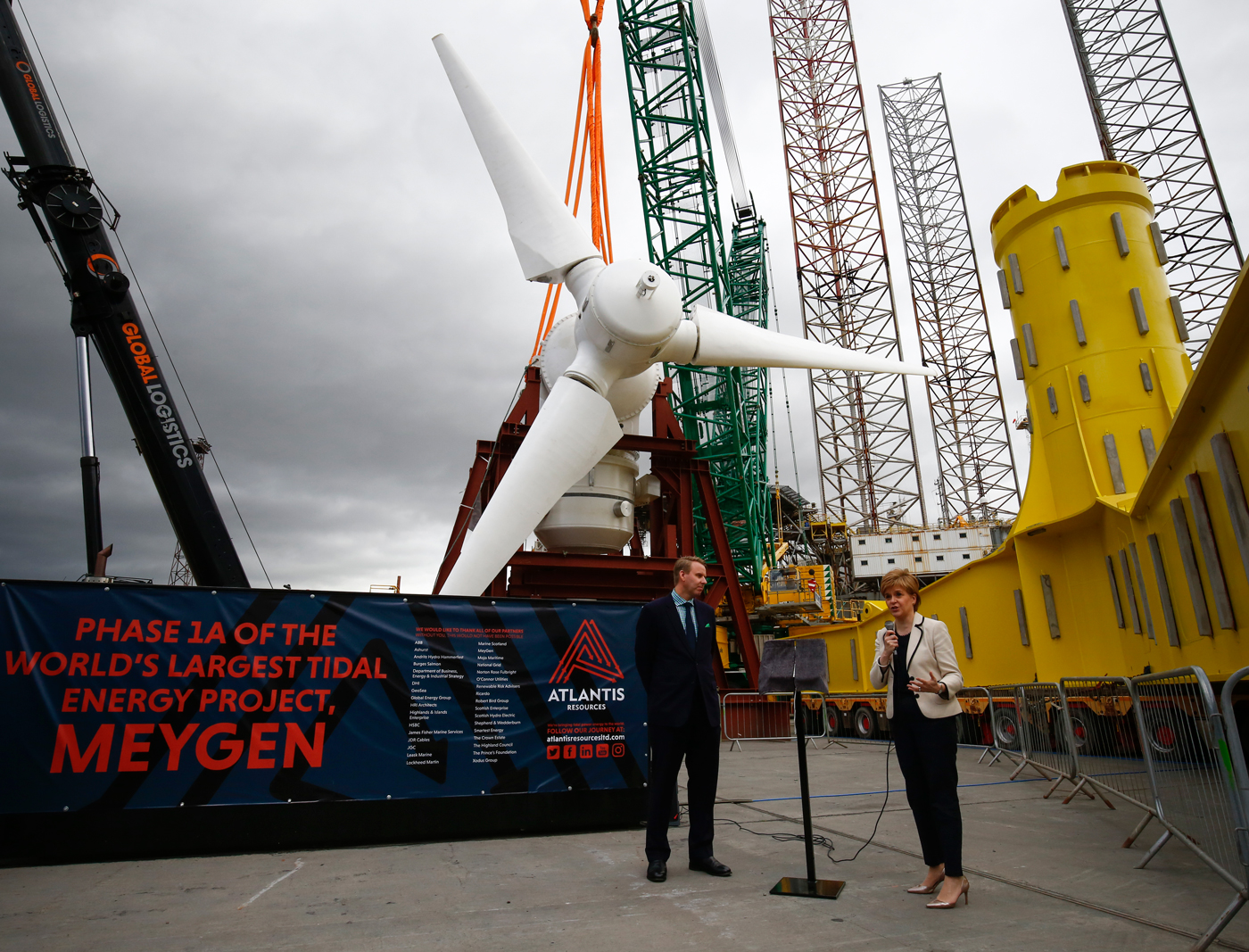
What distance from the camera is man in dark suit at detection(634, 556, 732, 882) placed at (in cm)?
453

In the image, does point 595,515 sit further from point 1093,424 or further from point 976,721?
point 1093,424

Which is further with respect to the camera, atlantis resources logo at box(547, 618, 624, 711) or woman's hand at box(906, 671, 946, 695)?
atlantis resources logo at box(547, 618, 624, 711)

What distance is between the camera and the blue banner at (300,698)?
16.6ft

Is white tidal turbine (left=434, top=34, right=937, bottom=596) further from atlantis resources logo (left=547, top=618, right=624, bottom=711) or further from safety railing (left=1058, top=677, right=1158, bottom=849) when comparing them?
safety railing (left=1058, top=677, right=1158, bottom=849)

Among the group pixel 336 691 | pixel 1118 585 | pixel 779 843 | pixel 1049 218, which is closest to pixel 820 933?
pixel 779 843

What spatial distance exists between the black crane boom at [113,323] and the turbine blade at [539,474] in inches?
129

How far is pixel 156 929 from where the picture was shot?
3.50m

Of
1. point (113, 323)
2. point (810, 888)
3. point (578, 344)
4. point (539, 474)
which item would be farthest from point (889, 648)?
point (113, 323)

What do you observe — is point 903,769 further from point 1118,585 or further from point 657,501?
point 657,501

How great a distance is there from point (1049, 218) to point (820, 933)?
1065 cm

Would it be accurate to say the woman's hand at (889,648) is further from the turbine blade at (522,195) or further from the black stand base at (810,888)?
the turbine blade at (522,195)

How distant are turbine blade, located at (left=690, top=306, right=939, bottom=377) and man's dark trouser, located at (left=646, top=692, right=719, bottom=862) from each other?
9.83 meters

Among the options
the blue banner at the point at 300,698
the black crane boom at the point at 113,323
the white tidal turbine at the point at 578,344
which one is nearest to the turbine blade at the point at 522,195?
the white tidal turbine at the point at 578,344

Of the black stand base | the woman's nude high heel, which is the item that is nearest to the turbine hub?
the black stand base
